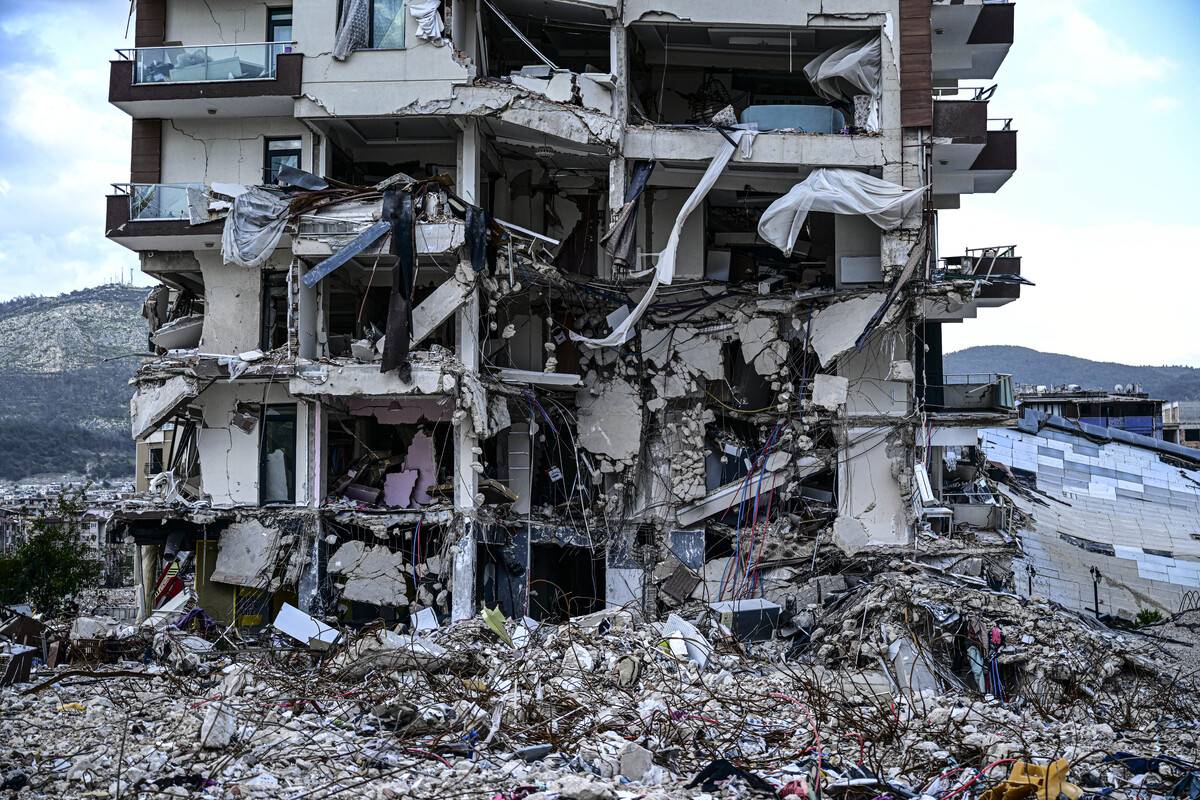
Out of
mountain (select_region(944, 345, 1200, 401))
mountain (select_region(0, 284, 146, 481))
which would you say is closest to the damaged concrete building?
mountain (select_region(0, 284, 146, 481))

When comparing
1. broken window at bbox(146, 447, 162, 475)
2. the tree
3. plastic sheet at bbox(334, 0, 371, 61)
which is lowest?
the tree

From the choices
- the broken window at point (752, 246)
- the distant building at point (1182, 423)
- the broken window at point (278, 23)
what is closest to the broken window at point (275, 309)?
the broken window at point (278, 23)

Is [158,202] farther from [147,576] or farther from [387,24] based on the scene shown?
[147,576]

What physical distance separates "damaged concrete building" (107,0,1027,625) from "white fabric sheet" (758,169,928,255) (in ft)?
0.23

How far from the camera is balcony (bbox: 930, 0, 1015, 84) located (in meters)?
27.2

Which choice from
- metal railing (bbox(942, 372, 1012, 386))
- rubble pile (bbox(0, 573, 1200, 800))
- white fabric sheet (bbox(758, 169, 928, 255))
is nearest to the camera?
rubble pile (bbox(0, 573, 1200, 800))

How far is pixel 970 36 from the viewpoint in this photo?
92.9ft

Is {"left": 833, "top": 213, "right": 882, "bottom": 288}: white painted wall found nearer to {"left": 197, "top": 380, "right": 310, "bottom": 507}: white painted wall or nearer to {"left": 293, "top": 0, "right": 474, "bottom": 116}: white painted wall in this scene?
{"left": 293, "top": 0, "right": 474, "bottom": 116}: white painted wall

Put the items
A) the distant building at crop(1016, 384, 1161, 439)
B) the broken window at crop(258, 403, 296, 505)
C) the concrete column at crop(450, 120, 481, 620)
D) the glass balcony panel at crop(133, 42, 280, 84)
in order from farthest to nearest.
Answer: the distant building at crop(1016, 384, 1161, 439)
the broken window at crop(258, 403, 296, 505)
the glass balcony panel at crop(133, 42, 280, 84)
the concrete column at crop(450, 120, 481, 620)

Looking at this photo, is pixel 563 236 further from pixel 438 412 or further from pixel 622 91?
pixel 438 412

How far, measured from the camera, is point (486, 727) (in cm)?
1268

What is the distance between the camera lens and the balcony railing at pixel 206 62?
24781 mm

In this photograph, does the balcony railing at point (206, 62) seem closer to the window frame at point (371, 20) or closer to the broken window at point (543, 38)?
the window frame at point (371, 20)

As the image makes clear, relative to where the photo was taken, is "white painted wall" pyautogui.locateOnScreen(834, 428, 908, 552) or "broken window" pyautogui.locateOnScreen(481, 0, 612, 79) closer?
"broken window" pyautogui.locateOnScreen(481, 0, 612, 79)
